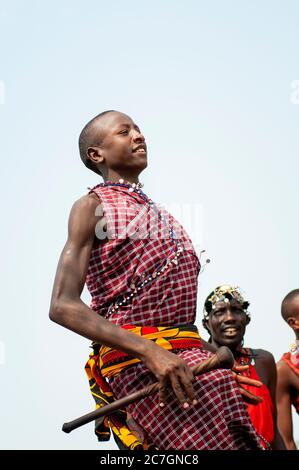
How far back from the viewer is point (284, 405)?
8.45 meters

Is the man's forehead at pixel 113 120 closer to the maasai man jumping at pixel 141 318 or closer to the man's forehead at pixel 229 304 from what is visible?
the maasai man jumping at pixel 141 318

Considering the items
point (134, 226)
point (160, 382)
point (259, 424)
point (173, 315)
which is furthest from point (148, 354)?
point (259, 424)

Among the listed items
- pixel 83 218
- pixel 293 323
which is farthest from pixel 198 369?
pixel 293 323

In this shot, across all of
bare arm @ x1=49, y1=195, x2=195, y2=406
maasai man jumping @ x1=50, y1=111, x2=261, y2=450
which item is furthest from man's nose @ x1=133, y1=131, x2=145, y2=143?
bare arm @ x1=49, y1=195, x2=195, y2=406

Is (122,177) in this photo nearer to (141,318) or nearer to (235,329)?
(141,318)

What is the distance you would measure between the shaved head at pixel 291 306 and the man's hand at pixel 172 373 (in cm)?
537

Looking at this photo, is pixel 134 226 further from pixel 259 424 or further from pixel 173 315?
pixel 259 424

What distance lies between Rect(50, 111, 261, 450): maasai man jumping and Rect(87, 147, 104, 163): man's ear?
9.5 inches

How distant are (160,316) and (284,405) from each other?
15.3 feet

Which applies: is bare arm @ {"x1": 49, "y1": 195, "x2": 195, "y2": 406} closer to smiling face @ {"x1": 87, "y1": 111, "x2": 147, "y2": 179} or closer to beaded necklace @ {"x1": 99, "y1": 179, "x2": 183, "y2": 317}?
beaded necklace @ {"x1": 99, "y1": 179, "x2": 183, "y2": 317}

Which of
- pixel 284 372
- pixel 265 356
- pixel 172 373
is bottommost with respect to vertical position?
pixel 284 372

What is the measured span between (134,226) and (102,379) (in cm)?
76

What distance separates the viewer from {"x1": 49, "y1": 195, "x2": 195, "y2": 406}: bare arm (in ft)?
12.3

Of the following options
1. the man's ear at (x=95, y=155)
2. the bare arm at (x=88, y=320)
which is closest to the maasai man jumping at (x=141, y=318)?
the bare arm at (x=88, y=320)
